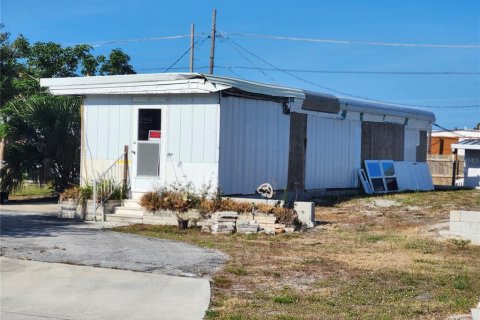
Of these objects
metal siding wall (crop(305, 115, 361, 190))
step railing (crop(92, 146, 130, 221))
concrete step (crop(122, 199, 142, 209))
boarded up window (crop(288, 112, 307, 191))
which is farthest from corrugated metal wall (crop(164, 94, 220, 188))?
metal siding wall (crop(305, 115, 361, 190))

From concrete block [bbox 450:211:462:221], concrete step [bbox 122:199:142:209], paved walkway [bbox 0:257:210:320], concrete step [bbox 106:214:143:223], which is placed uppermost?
concrete block [bbox 450:211:462:221]

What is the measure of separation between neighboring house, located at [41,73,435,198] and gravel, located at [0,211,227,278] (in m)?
3.16

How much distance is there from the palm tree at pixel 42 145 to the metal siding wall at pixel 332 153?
7.25 metres

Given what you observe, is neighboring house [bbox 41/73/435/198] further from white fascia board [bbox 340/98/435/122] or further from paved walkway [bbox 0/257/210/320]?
paved walkway [bbox 0/257/210/320]

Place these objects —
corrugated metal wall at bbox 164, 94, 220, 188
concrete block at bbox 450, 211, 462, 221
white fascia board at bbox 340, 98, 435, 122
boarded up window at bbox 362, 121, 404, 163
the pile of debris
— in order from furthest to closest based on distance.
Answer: boarded up window at bbox 362, 121, 404, 163 → white fascia board at bbox 340, 98, 435, 122 → corrugated metal wall at bbox 164, 94, 220, 188 → the pile of debris → concrete block at bbox 450, 211, 462, 221

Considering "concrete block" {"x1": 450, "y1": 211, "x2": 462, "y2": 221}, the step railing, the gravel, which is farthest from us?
the step railing

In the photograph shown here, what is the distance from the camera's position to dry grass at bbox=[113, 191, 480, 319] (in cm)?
764

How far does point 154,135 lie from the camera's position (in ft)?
56.6

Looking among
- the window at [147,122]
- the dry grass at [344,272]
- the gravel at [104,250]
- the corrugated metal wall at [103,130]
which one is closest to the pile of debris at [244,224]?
the dry grass at [344,272]

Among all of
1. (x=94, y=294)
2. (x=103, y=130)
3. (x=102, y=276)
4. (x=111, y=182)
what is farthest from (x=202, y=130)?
(x=94, y=294)

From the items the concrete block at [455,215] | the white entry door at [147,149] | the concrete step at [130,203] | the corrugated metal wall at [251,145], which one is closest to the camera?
the concrete block at [455,215]

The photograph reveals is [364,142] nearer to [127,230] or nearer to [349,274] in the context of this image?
[127,230]

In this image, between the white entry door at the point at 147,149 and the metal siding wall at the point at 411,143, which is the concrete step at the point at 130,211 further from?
the metal siding wall at the point at 411,143

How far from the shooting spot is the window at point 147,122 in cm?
Result: 1730
